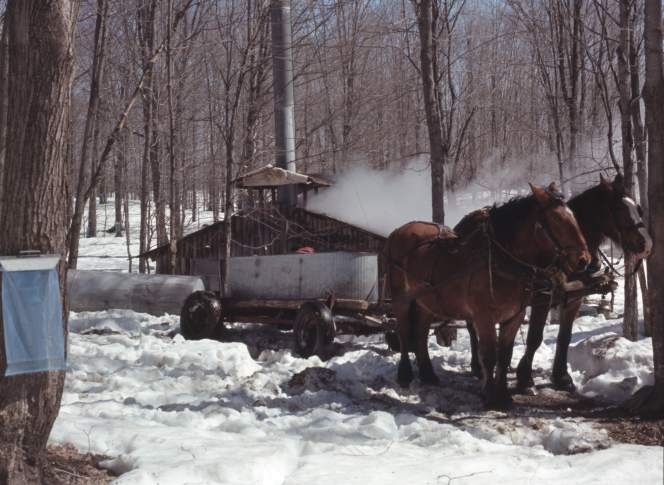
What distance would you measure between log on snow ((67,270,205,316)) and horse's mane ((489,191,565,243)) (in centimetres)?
854

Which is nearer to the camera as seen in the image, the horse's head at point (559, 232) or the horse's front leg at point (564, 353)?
the horse's head at point (559, 232)

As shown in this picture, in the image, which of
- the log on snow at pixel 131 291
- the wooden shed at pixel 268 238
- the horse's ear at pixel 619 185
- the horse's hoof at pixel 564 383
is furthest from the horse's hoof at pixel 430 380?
the log on snow at pixel 131 291

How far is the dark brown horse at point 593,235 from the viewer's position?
276 inches

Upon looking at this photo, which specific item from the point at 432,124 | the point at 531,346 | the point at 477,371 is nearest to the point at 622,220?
the point at 531,346

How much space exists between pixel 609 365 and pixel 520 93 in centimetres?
2771

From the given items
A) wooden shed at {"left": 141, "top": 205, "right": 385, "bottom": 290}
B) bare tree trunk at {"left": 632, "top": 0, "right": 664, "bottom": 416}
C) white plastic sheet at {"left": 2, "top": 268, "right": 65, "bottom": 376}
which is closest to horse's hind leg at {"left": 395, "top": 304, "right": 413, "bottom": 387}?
bare tree trunk at {"left": 632, "top": 0, "right": 664, "bottom": 416}

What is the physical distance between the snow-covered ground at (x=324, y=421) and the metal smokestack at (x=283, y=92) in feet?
25.3

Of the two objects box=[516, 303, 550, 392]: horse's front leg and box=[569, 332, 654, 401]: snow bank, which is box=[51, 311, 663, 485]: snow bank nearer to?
box=[516, 303, 550, 392]: horse's front leg

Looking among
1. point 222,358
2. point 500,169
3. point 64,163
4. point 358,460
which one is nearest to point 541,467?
point 358,460

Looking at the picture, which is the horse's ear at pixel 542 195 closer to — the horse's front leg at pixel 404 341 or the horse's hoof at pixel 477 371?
the horse's front leg at pixel 404 341

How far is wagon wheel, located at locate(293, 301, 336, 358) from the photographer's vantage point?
904 cm

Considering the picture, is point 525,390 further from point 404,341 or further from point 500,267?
point 500,267

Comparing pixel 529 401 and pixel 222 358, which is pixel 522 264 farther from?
pixel 222 358

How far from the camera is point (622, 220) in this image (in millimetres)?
7121
